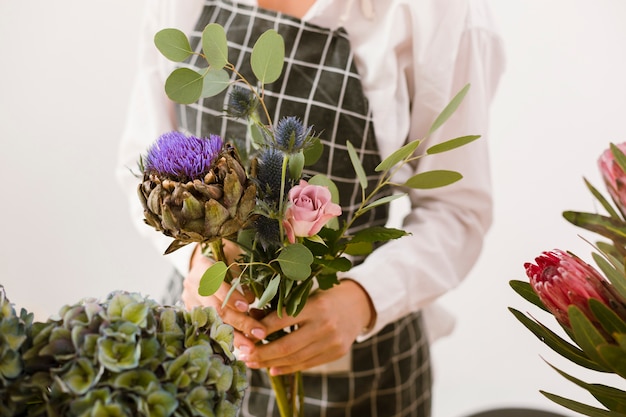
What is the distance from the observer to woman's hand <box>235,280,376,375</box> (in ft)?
2.12

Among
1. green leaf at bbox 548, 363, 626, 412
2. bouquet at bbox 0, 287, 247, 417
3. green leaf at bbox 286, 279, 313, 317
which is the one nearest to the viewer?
bouquet at bbox 0, 287, 247, 417

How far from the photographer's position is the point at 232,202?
1.49ft

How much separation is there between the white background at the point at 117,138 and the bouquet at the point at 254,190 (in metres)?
0.92

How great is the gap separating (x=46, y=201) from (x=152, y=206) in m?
1.22

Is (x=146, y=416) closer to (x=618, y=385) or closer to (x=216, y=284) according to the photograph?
(x=216, y=284)

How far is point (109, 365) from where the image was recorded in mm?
363

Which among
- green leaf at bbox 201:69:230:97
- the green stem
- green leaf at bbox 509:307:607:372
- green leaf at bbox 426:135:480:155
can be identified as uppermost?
green leaf at bbox 201:69:230:97

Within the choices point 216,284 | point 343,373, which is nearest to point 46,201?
point 343,373

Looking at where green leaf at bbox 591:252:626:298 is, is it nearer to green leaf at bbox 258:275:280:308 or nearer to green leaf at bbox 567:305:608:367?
green leaf at bbox 567:305:608:367

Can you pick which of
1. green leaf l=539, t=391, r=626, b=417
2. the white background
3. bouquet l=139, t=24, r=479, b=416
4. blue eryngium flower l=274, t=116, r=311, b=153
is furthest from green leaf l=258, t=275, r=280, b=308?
the white background

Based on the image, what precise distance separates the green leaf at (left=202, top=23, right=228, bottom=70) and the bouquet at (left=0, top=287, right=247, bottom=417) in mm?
216

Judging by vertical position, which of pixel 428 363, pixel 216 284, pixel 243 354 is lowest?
pixel 428 363

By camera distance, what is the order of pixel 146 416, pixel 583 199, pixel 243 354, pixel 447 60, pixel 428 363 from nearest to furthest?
pixel 146 416 → pixel 243 354 → pixel 447 60 → pixel 428 363 → pixel 583 199

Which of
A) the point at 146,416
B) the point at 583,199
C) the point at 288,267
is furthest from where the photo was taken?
the point at 583,199
